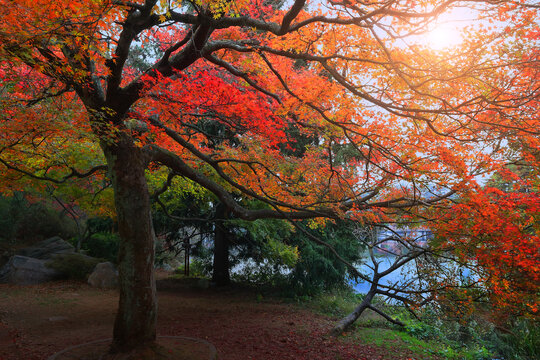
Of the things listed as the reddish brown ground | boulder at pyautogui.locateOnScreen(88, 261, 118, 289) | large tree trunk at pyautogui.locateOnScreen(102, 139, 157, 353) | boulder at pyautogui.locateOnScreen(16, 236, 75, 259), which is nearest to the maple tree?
large tree trunk at pyautogui.locateOnScreen(102, 139, 157, 353)

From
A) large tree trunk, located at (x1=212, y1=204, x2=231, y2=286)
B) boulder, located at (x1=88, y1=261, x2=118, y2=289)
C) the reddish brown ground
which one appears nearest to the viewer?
the reddish brown ground

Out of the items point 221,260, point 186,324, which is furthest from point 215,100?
point 221,260

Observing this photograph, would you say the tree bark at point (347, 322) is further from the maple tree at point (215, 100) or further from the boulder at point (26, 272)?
the boulder at point (26, 272)

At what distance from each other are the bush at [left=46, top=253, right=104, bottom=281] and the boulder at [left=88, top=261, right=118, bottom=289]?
0.83m

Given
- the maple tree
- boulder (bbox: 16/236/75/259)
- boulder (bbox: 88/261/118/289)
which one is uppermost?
the maple tree

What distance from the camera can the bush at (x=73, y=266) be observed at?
12781mm

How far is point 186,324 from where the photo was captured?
785 centimetres

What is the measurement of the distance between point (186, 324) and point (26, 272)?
8186 mm

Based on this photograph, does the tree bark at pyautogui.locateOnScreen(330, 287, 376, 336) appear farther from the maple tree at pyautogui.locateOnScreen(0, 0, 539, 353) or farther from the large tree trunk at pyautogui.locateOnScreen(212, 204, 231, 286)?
the large tree trunk at pyautogui.locateOnScreen(212, 204, 231, 286)

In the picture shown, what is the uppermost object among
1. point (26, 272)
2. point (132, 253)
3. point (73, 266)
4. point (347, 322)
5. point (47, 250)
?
point (47, 250)

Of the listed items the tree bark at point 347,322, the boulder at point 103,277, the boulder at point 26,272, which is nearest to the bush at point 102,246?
the boulder at point 103,277

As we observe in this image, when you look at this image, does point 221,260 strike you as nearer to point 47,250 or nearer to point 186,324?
point 186,324

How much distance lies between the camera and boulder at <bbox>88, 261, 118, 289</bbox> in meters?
11.9

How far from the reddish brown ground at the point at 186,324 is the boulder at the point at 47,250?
8.01 feet
